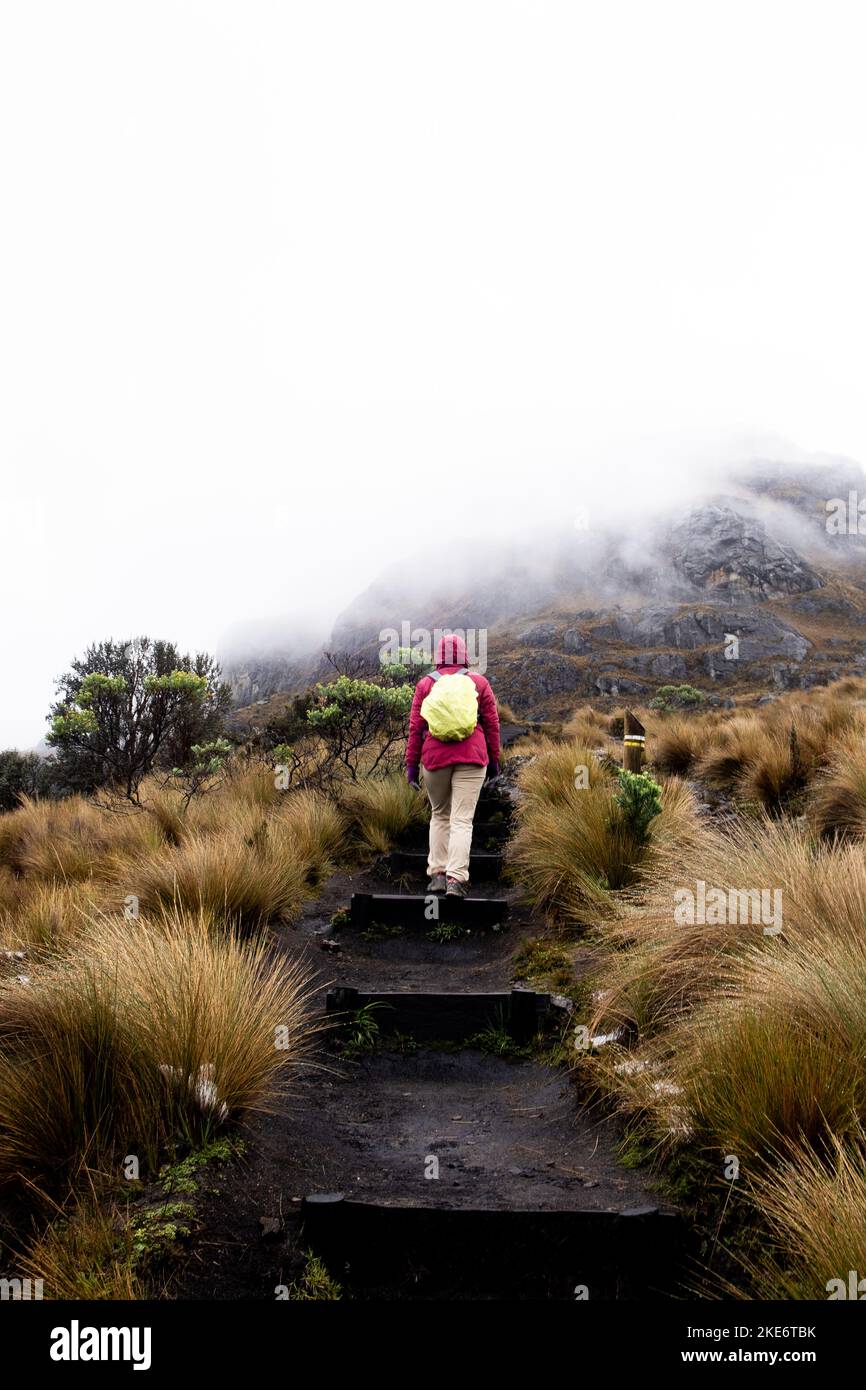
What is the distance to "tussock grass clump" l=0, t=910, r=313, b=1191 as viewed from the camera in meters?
2.91

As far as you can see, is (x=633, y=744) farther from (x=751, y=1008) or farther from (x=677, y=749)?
(x=751, y=1008)

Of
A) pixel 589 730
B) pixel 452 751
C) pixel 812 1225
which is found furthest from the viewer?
pixel 589 730

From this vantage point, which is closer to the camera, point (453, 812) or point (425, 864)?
point (453, 812)

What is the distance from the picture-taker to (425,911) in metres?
7.07

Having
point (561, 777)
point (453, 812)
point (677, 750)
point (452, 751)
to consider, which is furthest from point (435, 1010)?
point (677, 750)

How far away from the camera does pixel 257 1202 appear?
2.98m

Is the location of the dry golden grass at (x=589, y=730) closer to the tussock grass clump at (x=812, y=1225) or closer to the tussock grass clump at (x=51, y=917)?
the tussock grass clump at (x=51, y=917)

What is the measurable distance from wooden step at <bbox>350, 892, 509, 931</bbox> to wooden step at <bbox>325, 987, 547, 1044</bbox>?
1.86 m

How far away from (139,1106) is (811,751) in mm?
8302

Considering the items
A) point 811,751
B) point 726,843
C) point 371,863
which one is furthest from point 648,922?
point 811,751

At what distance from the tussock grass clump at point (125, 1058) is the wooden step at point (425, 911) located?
121 inches

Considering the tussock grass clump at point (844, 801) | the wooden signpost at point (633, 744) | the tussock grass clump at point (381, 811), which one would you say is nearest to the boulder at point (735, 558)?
the tussock grass clump at point (381, 811)

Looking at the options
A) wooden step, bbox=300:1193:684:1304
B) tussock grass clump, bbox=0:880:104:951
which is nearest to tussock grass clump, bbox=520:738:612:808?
tussock grass clump, bbox=0:880:104:951

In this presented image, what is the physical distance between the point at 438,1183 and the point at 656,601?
114m
